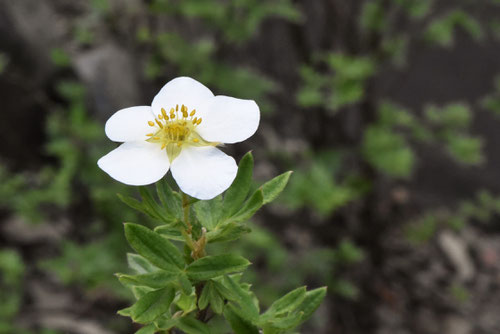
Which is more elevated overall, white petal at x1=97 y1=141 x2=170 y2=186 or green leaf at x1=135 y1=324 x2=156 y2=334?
white petal at x1=97 y1=141 x2=170 y2=186

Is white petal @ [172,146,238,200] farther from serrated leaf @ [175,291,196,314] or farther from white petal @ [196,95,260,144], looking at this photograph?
serrated leaf @ [175,291,196,314]

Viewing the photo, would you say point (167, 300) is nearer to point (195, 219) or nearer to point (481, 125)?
point (195, 219)

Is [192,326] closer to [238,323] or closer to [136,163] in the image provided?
[238,323]

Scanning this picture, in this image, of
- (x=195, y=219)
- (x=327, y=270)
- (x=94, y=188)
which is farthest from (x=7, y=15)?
(x=195, y=219)

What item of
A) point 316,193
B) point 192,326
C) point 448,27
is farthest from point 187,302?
point 448,27

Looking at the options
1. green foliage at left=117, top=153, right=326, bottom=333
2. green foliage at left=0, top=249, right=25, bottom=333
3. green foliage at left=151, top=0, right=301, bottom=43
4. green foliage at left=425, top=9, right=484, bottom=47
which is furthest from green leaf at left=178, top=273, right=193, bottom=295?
green foliage at left=425, top=9, right=484, bottom=47

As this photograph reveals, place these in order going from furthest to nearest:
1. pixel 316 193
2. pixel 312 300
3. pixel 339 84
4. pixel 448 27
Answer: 1. pixel 448 27
2. pixel 339 84
3. pixel 316 193
4. pixel 312 300

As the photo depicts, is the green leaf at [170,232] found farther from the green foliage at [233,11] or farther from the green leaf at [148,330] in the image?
the green foliage at [233,11]
